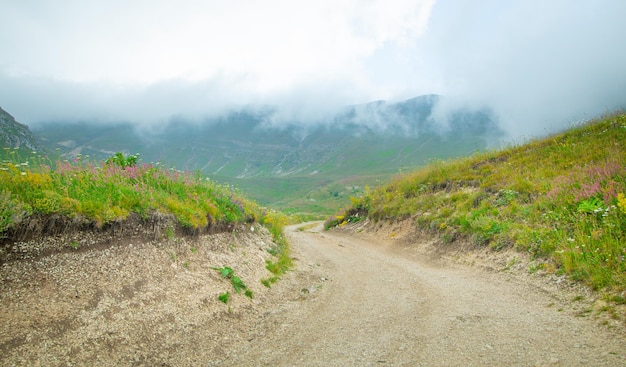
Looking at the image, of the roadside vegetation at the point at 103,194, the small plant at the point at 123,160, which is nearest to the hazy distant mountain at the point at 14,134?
the small plant at the point at 123,160

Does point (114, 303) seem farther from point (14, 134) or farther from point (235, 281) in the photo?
point (14, 134)

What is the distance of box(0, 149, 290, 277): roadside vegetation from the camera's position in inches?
292

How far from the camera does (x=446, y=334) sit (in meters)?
7.31

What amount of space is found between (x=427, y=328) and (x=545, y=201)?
10.0 m

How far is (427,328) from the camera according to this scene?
25.4ft

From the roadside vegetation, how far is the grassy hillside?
31.1ft

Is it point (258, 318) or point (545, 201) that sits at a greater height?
point (545, 201)

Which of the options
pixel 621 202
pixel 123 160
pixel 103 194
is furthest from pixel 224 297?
pixel 621 202

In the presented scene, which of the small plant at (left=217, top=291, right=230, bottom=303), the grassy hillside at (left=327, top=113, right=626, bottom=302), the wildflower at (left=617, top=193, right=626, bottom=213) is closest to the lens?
the small plant at (left=217, top=291, right=230, bottom=303)

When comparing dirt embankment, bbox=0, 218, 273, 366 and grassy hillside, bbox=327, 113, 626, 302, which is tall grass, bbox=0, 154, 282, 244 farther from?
grassy hillside, bbox=327, 113, 626, 302

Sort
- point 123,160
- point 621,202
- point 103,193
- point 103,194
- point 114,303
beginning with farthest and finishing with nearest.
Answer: point 123,160 → point 621,202 → point 103,193 → point 103,194 → point 114,303

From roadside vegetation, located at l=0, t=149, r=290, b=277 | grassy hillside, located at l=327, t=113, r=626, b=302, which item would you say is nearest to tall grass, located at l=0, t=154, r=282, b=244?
roadside vegetation, located at l=0, t=149, r=290, b=277

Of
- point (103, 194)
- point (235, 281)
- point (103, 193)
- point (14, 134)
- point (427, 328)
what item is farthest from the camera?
point (14, 134)

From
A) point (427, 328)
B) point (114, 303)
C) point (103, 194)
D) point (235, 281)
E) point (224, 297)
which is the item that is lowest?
point (427, 328)
